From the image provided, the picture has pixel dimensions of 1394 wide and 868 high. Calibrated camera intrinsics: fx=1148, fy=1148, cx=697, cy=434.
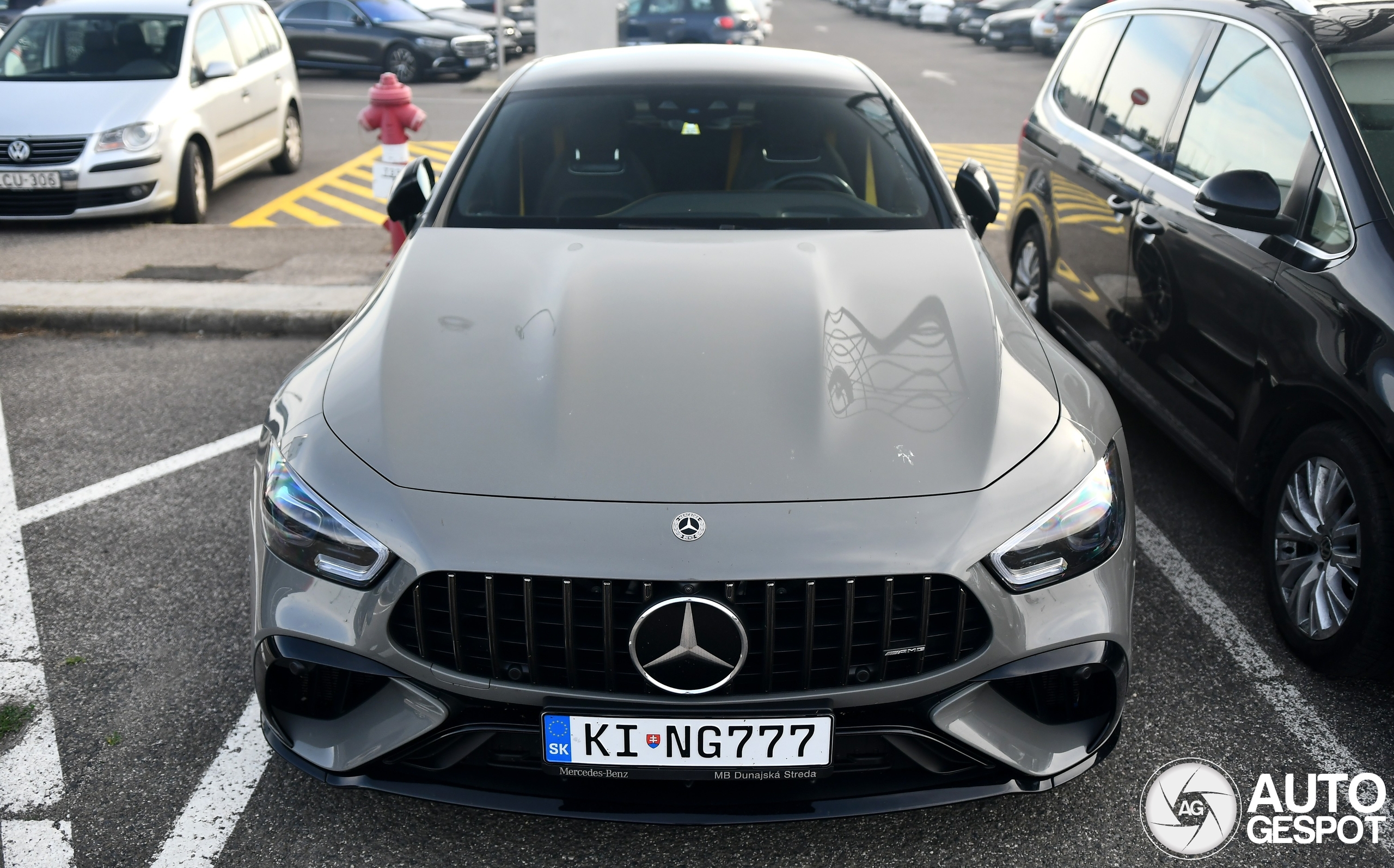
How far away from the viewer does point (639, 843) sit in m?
2.54

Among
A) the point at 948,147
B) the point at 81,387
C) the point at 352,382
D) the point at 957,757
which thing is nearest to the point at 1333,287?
the point at 957,757

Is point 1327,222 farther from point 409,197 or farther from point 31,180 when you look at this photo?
point 31,180

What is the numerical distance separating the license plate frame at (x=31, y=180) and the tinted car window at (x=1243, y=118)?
7.20 metres

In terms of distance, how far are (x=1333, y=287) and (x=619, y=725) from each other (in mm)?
2232

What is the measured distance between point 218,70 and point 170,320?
369cm

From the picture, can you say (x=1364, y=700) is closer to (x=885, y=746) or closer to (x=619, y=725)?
(x=885, y=746)

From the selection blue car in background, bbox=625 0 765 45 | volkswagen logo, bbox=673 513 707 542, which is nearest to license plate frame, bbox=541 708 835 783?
volkswagen logo, bbox=673 513 707 542

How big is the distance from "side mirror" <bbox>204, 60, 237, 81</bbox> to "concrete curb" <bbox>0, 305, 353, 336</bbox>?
3.43 metres

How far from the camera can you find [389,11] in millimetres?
18594

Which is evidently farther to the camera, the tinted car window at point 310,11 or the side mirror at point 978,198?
the tinted car window at point 310,11

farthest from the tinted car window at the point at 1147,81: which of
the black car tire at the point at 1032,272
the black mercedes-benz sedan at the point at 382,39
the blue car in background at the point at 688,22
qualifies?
the black mercedes-benz sedan at the point at 382,39

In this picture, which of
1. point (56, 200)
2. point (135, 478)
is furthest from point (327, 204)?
point (135, 478)

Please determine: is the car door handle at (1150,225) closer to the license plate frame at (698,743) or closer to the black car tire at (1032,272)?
the black car tire at (1032,272)

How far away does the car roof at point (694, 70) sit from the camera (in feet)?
12.7
